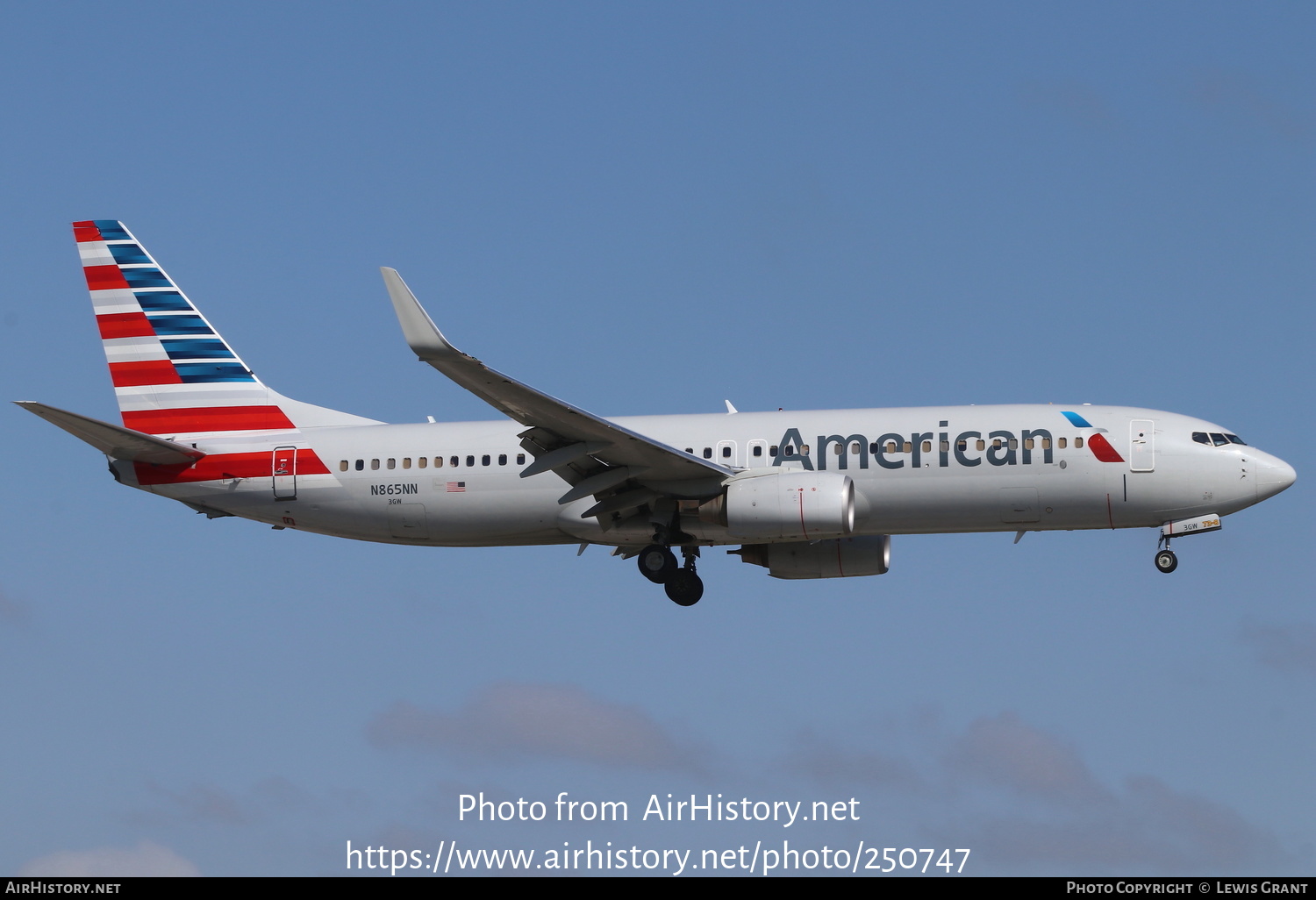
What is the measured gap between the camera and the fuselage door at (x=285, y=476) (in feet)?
131

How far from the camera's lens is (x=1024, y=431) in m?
36.5

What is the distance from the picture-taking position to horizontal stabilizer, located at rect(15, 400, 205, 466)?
3753 cm

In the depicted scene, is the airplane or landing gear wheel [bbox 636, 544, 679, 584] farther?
landing gear wheel [bbox 636, 544, 679, 584]

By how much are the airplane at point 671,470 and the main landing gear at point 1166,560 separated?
43 mm

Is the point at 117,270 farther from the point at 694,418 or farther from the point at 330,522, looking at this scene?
the point at 694,418

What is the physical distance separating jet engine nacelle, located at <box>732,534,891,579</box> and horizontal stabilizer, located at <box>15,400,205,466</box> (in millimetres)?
14161

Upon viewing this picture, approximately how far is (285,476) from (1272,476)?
23.1 metres

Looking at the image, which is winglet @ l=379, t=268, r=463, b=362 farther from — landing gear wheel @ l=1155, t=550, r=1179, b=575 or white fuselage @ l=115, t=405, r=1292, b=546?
landing gear wheel @ l=1155, t=550, r=1179, b=575

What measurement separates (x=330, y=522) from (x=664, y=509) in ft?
27.5

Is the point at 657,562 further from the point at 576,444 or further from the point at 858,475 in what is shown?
the point at 858,475

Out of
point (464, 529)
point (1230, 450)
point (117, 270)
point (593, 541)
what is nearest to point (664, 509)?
point (593, 541)

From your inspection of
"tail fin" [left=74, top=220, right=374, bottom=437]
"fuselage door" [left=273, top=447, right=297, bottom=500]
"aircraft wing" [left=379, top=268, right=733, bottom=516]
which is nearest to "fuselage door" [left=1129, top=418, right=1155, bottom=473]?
"aircraft wing" [left=379, top=268, right=733, bottom=516]

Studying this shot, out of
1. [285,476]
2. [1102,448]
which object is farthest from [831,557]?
[285,476]

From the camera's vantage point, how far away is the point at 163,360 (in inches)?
1681
